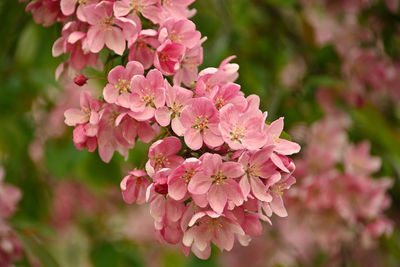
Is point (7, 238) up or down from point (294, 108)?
down

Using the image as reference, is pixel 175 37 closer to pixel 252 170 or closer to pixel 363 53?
pixel 252 170

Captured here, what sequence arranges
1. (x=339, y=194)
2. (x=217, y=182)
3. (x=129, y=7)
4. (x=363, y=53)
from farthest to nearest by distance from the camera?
(x=363, y=53)
(x=339, y=194)
(x=129, y=7)
(x=217, y=182)

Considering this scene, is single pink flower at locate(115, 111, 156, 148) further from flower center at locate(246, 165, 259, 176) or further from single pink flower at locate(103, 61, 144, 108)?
flower center at locate(246, 165, 259, 176)

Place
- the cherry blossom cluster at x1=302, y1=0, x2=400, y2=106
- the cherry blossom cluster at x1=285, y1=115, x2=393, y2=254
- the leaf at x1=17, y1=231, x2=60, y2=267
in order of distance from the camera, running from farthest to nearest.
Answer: the cherry blossom cluster at x1=302, y1=0, x2=400, y2=106, the cherry blossom cluster at x1=285, y1=115, x2=393, y2=254, the leaf at x1=17, y1=231, x2=60, y2=267

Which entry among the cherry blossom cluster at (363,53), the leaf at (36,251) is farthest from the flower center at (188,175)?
the cherry blossom cluster at (363,53)

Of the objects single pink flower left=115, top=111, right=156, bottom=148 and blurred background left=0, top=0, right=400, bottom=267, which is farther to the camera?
blurred background left=0, top=0, right=400, bottom=267

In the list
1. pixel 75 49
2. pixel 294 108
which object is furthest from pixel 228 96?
pixel 294 108

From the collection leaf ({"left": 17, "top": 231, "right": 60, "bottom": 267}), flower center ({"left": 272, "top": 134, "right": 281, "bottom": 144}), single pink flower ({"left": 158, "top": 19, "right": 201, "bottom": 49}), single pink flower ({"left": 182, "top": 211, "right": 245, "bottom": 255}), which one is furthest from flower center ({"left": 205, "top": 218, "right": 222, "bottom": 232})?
leaf ({"left": 17, "top": 231, "right": 60, "bottom": 267})

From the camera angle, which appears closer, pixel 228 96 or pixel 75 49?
pixel 228 96
